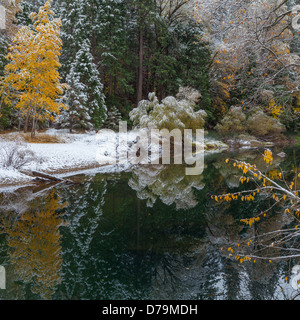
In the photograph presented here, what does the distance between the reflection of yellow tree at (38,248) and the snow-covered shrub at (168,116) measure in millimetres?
11876

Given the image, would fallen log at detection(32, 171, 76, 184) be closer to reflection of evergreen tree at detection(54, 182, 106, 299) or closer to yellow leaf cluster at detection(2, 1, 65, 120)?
reflection of evergreen tree at detection(54, 182, 106, 299)

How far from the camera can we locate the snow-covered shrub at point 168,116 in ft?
61.2

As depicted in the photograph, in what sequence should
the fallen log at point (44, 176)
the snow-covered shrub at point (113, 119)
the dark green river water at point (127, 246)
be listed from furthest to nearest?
the snow-covered shrub at point (113, 119)
the fallen log at point (44, 176)
the dark green river water at point (127, 246)

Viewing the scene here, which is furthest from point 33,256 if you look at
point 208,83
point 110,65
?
point 208,83

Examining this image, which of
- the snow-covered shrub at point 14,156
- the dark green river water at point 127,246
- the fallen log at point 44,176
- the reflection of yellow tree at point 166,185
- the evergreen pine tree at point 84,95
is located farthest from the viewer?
the evergreen pine tree at point 84,95

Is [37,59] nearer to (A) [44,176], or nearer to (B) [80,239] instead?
(A) [44,176]

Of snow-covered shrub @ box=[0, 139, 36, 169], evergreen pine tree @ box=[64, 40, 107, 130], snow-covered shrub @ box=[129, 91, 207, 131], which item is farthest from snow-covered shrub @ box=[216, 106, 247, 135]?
snow-covered shrub @ box=[0, 139, 36, 169]

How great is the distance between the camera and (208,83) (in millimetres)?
27719

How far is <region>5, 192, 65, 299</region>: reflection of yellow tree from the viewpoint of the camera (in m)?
4.43

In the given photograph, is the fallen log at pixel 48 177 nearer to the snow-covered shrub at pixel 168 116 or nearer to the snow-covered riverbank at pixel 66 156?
the snow-covered riverbank at pixel 66 156

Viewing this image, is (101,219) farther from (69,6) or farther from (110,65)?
(69,6)

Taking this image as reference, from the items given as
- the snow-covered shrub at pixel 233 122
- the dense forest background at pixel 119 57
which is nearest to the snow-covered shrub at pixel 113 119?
the dense forest background at pixel 119 57

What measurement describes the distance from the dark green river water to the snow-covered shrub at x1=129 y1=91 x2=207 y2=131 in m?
9.32
